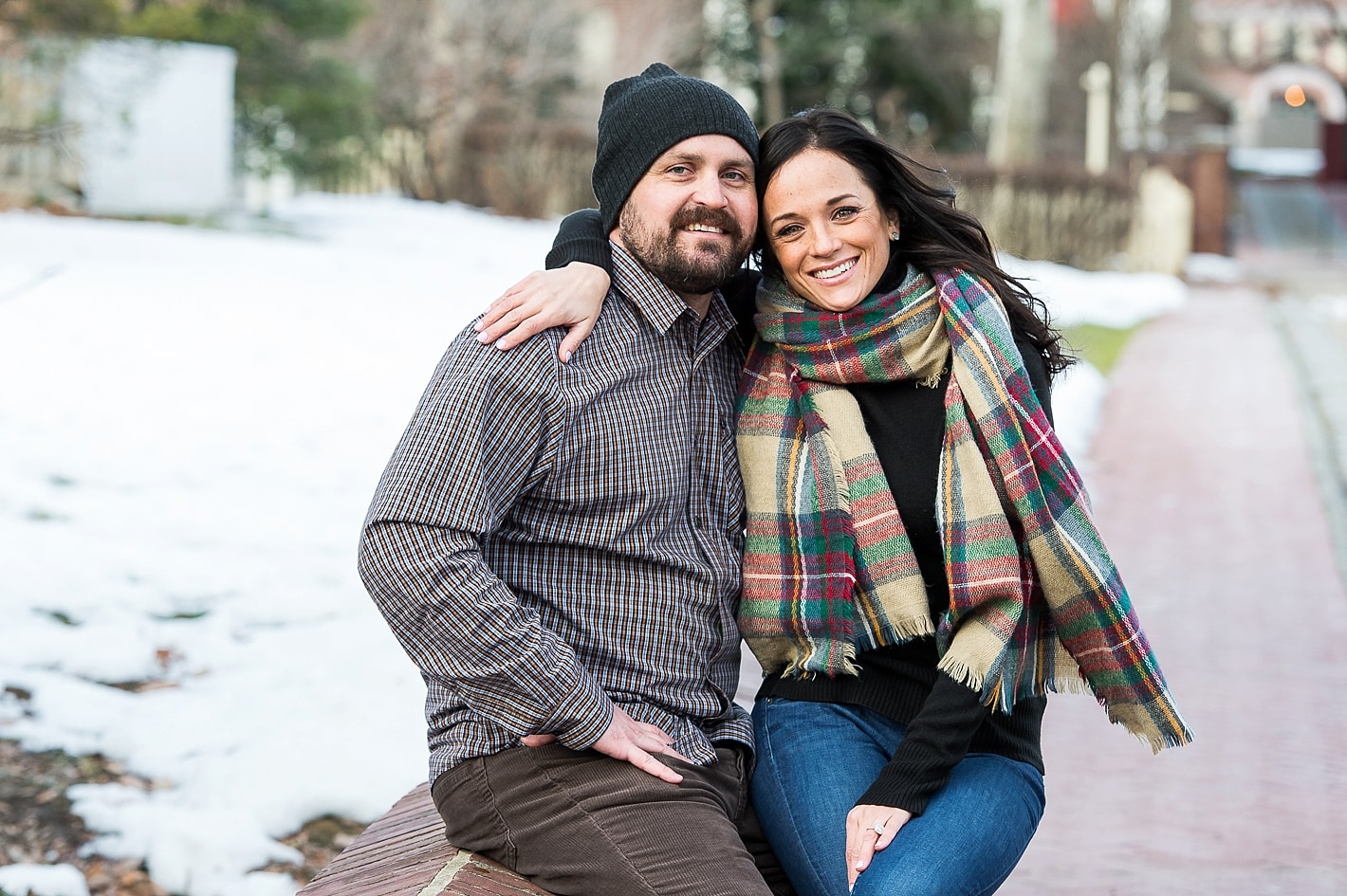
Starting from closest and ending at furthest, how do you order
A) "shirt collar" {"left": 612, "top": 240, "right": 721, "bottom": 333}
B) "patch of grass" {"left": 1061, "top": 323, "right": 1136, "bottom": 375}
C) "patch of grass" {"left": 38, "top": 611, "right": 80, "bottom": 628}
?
"shirt collar" {"left": 612, "top": 240, "right": 721, "bottom": 333}
"patch of grass" {"left": 38, "top": 611, "right": 80, "bottom": 628}
"patch of grass" {"left": 1061, "top": 323, "right": 1136, "bottom": 375}

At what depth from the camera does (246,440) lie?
6.82 metres

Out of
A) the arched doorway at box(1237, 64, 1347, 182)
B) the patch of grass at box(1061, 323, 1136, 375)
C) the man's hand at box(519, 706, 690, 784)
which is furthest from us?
the arched doorway at box(1237, 64, 1347, 182)

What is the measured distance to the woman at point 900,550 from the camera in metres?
2.92

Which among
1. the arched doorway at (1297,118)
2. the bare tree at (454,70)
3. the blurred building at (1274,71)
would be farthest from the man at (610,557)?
the blurred building at (1274,71)

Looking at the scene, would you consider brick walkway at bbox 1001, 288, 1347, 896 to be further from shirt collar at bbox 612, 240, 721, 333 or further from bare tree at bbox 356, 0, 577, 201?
bare tree at bbox 356, 0, 577, 201

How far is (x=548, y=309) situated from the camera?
2.83 metres

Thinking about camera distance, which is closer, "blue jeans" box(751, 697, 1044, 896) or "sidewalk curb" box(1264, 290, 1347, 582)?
"blue jeans" box(751, 697, 1044, 896)

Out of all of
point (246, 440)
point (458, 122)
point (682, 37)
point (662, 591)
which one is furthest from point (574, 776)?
point (682, 37)

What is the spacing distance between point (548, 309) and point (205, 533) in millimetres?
3317

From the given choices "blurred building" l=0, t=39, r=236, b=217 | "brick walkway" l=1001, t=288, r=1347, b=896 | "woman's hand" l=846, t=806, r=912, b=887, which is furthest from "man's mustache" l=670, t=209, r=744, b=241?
"blurred building" l=0, t=39, r=236, b=217

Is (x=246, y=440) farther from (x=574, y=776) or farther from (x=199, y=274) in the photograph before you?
(x=574, y=776)

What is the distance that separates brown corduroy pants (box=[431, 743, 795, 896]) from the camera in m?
2.62

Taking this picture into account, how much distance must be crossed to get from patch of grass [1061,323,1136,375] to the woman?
942 centimetres

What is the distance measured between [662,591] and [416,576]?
50 centimetres
